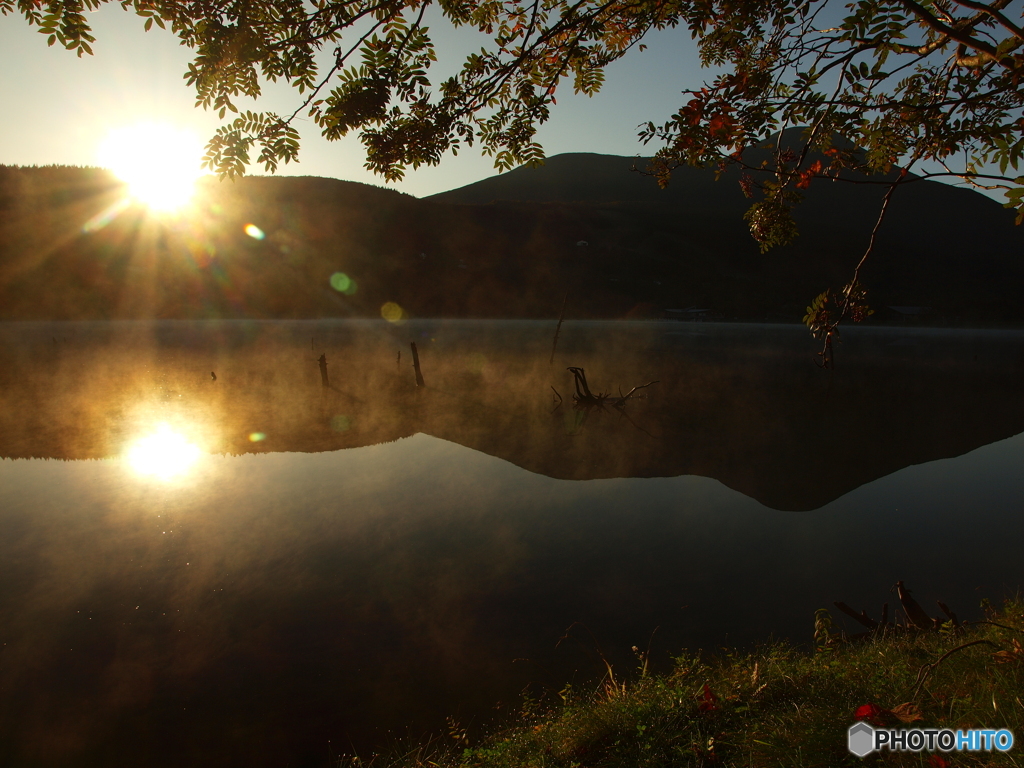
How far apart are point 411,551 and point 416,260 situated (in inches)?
3789

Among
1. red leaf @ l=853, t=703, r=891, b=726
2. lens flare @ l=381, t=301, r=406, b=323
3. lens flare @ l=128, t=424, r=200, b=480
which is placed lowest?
lens flare @ l=128, t=424, r=200, b=480

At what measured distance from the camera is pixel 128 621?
20.3 ft

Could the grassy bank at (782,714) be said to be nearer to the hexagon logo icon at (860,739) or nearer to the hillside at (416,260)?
the hexagon logo icon at (860,739)

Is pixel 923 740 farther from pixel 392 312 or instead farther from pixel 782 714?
pixel 392 312

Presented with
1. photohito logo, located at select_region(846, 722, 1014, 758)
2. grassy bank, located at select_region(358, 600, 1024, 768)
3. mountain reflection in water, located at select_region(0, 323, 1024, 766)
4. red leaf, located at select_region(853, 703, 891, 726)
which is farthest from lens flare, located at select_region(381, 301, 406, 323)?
photohito logo, located at select_region(846, 722, 1014, 758)

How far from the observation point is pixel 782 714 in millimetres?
3270

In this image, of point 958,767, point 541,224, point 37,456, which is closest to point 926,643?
point 958,767

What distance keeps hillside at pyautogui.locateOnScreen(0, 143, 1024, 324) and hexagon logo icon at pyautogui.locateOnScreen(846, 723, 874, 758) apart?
8880 centimetres

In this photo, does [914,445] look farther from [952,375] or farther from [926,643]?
[952,375]

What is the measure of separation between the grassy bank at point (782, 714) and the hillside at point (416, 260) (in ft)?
286

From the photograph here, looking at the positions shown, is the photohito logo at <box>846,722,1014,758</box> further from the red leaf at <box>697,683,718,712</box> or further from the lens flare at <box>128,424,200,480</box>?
the lens flare at <box>128,424,200,480</box>

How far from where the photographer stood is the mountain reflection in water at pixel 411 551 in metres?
5.05

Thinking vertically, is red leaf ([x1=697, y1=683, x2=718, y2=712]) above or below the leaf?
below

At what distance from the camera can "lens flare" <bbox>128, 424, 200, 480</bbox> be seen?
1204 centimetres
